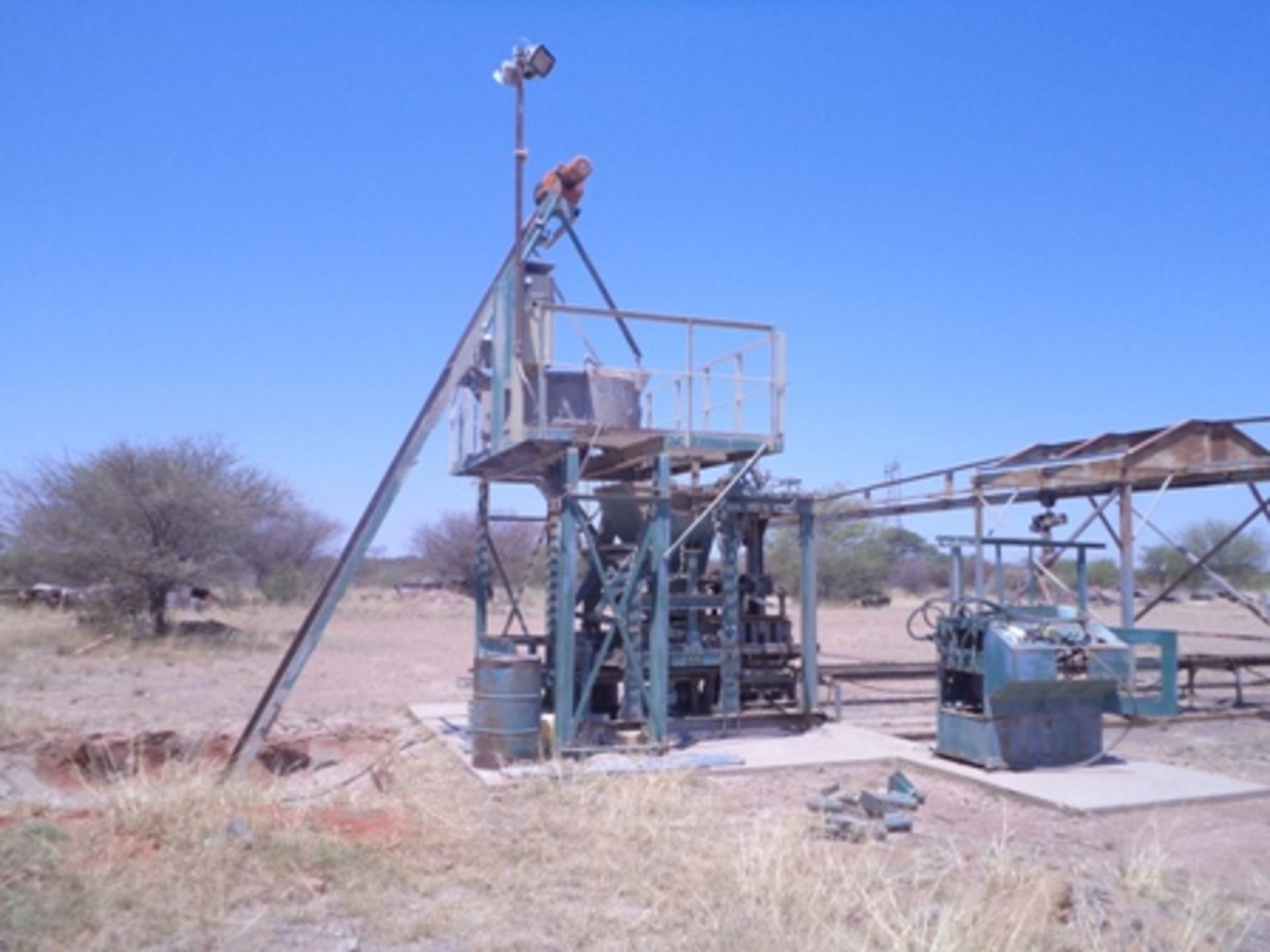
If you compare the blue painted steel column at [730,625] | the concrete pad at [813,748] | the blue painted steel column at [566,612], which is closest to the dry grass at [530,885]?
the blue painted steel column at [566,612]

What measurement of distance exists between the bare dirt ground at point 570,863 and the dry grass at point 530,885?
0.07ft

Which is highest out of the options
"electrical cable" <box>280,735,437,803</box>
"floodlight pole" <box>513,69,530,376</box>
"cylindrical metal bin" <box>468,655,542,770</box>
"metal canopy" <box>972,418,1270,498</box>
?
"floodlight pole" <box>513,69,530,376</box>

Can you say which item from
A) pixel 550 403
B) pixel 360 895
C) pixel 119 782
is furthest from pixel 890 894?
pixel 550 403

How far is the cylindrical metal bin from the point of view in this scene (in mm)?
12008

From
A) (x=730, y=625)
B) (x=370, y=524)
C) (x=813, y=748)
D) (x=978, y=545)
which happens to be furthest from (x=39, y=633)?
(x=978, y=545)

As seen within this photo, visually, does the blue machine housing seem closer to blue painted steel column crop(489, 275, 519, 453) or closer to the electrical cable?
blue painted steel column crop(489, 275, 519, 453)

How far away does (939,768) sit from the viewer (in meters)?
12.0

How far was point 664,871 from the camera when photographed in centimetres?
782

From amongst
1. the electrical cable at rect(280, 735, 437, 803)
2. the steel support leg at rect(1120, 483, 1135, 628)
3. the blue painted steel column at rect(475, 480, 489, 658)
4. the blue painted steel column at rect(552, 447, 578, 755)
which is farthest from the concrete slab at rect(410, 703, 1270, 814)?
the steel support leg at rect(1120, 483, 1135, 628)

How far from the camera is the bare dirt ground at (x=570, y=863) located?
254 inches

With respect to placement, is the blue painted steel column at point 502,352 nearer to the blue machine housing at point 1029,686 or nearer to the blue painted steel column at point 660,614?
the blue painted steel column at point 660,614

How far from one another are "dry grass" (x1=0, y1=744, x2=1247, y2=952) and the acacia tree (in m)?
20.0

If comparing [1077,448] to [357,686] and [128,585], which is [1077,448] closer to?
[357,686]

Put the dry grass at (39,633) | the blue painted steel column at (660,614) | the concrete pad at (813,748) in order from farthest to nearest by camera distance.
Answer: the dry grass at (39,633), the blue painted steel column at (660,614), the concrete pad at (813,748)
